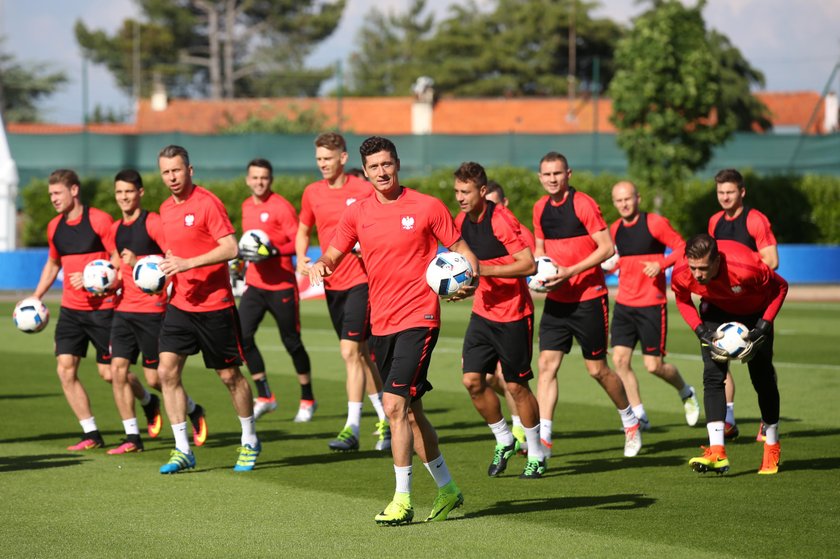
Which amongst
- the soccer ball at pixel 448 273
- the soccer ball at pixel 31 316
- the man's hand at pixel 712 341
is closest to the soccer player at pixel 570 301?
the man's hand at pixel 712 341

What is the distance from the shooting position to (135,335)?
35.1ft

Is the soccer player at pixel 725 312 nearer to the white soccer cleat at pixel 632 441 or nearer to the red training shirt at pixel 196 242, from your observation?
the white soccer cleat at pixel 632 441

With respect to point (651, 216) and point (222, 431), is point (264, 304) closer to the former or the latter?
point (222, 431)

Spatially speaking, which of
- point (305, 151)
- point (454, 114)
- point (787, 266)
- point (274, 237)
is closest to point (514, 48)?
point (454, 114)

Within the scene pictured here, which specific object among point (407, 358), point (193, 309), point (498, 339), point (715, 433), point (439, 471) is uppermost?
point (193, 309)

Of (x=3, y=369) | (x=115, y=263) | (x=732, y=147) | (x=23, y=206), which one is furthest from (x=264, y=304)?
(x=732, y=147)

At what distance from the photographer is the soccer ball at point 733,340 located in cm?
918

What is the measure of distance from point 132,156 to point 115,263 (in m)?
31.1

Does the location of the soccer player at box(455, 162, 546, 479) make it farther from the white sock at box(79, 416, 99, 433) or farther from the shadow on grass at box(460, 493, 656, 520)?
the white sock at box(79, 416, 99, 433)

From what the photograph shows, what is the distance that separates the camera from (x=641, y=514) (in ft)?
26.3

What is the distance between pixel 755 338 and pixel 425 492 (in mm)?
2660

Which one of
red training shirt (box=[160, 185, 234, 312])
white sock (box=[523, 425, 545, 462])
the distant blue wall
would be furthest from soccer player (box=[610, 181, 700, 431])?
the distant blue wall

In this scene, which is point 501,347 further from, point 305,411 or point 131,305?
point 305,411

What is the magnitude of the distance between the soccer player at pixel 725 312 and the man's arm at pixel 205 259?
3317 mm
